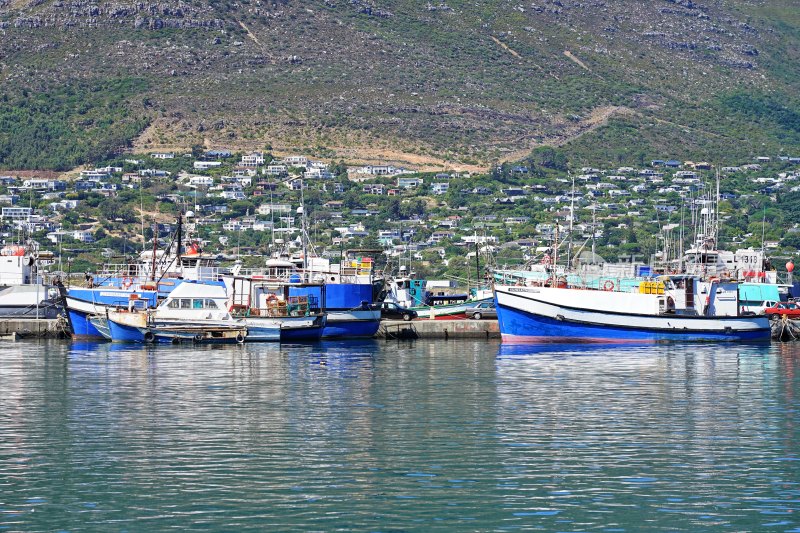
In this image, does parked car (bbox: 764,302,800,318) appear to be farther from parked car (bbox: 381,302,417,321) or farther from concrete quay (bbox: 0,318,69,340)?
concrete quay (bbox: 0,318,69,340)

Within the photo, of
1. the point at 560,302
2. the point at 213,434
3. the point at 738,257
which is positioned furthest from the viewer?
the point at 738,257

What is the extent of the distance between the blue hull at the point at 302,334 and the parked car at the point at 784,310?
1110 inches

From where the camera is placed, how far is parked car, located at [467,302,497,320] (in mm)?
97775

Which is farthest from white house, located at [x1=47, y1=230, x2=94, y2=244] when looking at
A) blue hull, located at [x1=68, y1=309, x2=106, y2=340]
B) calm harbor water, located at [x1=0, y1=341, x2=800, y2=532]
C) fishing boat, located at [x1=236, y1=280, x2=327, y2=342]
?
calm harbor water, located at [x1=0, y1=341, x2=800, y2=532]

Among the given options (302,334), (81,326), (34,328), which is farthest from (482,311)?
(34,328)

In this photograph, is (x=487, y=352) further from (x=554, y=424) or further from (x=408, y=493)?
(x=408, y=493)

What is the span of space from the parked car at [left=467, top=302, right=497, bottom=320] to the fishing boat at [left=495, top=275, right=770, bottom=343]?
44.7ft

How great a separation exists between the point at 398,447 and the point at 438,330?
166ft

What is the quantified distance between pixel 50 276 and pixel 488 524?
271 feet

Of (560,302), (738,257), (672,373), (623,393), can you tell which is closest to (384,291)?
(560,302)

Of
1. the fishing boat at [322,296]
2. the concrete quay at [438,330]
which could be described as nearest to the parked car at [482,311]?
the concrete quay at [438,330]

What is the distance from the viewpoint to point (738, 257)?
11450cm

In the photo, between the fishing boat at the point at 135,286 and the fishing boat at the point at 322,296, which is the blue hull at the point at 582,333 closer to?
the fishing boat at the point at 322,296

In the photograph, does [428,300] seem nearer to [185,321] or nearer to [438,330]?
[438,330]
